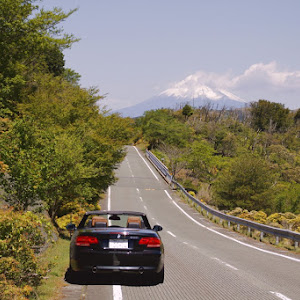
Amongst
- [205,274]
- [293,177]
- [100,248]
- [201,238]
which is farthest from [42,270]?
[293,177]

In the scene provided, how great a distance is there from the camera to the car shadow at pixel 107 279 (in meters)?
8.43

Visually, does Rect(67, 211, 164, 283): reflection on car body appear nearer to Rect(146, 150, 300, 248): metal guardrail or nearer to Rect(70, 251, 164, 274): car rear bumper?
Rect(70, 251, 164, 274): car rear bumper

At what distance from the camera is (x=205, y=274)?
9.77 metres

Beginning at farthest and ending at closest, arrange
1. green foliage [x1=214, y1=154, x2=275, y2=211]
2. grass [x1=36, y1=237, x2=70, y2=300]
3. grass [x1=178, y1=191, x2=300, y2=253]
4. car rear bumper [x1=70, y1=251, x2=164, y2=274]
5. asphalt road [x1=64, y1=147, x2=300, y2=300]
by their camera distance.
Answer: green foliage [x1=214, y1=154, x2=275, y2=211], grass [x1=178, y1=191, x2=300, y2=253], car rear bumper [x1=70, y1=251, x2=164, y2=274], asphalt road [x1=64, y1=147, x2=300, y2=300], grass [x1=36, y1=237, x2=70, y2=300]

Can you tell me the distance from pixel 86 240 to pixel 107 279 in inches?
56.7

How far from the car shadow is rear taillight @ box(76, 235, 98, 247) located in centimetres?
99

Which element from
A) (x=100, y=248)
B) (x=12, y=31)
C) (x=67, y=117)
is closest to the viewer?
(x=100, y=248)

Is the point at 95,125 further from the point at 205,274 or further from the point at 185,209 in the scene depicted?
the point at 205,274

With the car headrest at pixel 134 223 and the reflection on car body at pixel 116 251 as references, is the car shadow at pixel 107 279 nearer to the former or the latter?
the reflection on car body at pixel 116 251

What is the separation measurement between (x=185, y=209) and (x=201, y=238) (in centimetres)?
1465

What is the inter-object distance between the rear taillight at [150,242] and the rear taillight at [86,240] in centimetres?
85

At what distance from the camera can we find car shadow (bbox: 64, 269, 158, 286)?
8.43 m

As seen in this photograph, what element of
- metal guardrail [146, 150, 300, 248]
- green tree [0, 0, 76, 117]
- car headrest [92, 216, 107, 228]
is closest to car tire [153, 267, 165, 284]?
car headrest [92, 216, 107, 228]

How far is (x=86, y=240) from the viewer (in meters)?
7.84
